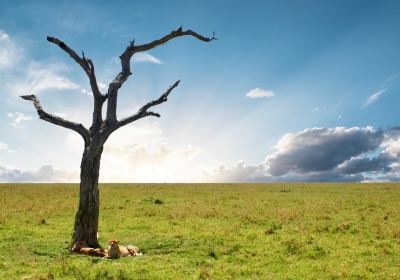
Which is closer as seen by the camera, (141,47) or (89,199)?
(89,199)

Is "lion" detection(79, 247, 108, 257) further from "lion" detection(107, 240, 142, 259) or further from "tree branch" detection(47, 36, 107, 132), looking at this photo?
"tree branch" detection(47, 36, 107, 132)

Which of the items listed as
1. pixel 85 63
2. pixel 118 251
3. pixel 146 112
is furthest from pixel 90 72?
pixel 118 251

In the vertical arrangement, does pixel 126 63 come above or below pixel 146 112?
above

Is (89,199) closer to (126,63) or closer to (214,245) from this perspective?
(214,245)

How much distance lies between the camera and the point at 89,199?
1783 centimetres

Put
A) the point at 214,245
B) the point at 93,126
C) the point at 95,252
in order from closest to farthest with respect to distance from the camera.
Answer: the point at 95,252, the point at 214,245, the point at 93,126

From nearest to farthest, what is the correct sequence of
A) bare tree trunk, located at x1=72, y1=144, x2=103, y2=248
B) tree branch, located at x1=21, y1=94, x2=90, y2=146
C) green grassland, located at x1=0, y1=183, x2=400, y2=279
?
green grassland, located at x1=0, y1=183, x2=400, y2=279
bare tree trunk, located at x1=72, y1=144, x2=103, y2=248
tree branch, located at x1=21, y1=94, x2=90, y2=146

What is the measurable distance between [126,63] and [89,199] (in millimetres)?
6236

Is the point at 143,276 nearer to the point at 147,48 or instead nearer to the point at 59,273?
the point at 59,273

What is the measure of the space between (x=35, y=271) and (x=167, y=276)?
389cm

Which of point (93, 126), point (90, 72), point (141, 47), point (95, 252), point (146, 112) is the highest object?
point (141, 47)

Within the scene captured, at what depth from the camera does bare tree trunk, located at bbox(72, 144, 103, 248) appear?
58.1ft

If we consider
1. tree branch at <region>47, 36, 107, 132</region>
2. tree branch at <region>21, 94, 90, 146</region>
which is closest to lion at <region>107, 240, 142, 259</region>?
tree branch at <region>21, 94, 90, 146</region>

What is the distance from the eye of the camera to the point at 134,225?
24.5m
